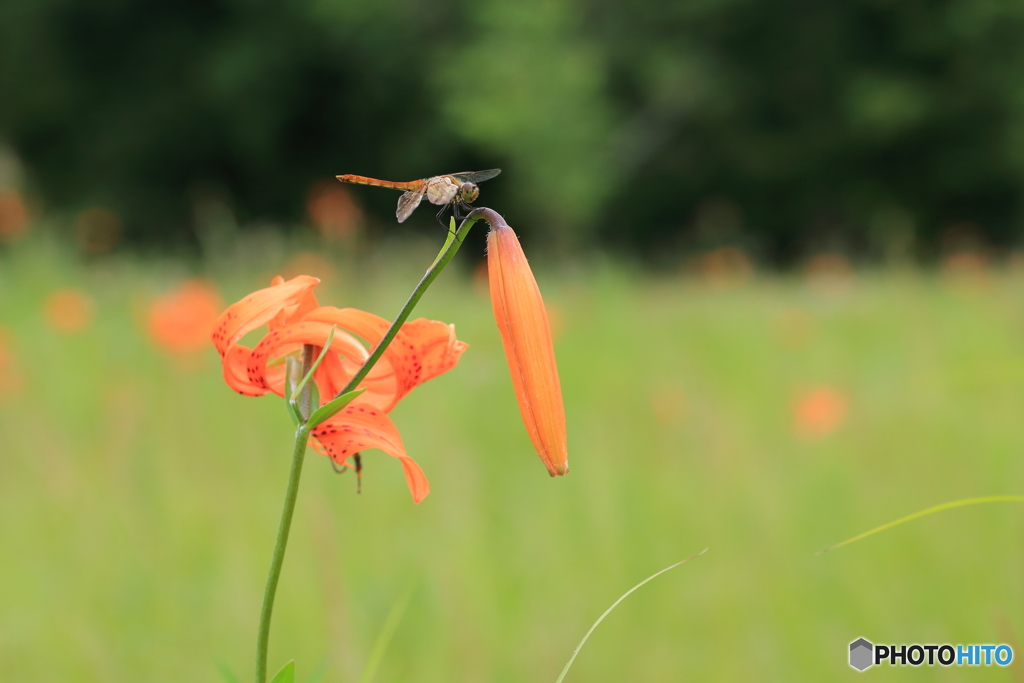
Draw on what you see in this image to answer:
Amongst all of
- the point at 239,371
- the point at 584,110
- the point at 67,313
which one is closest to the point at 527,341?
the point at 239,371

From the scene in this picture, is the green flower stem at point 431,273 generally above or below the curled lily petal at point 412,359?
above

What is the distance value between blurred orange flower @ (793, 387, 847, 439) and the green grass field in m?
0.11

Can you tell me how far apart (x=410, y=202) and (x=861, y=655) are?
900 millimetres

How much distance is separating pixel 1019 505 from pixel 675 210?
11501mm

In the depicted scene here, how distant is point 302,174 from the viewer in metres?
11.4

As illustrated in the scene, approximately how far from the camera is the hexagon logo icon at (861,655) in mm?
1019

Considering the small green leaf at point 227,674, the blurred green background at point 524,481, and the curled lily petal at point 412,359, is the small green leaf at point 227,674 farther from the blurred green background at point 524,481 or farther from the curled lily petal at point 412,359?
the curled lily petal at point 412,359

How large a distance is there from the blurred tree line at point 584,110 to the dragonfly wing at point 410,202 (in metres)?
9.33

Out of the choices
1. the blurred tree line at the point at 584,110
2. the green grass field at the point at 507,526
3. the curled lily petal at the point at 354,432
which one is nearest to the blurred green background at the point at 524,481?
the green grass field at the point at 507,526

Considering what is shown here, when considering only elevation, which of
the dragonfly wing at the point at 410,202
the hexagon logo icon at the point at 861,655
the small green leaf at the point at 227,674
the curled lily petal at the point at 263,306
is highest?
the dragonfly wing at the point at 410,202

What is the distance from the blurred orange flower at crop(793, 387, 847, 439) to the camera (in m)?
1.65

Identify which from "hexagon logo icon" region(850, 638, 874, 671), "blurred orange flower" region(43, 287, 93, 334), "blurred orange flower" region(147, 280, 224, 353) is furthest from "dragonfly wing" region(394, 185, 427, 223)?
"blurred orange flower" region(43, 287, 93, 334)

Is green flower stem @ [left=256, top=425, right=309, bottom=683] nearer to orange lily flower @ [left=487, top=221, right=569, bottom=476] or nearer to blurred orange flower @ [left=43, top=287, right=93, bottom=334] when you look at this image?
orange lily flower @ [left=487, top=221, right=569, bottom=476]


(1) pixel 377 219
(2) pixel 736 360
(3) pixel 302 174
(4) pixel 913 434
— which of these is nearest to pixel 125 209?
(3) pixel 302 174
